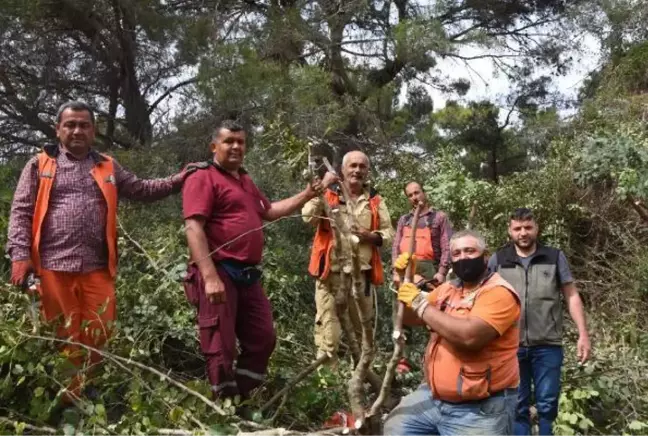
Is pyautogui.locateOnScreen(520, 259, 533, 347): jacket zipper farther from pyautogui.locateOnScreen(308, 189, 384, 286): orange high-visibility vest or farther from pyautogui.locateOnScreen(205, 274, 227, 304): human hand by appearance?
pyautogui.locateOnScreen(205, 274, 227, 304): human hand

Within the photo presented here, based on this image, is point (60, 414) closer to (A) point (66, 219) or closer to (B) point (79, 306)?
(B) point (79, 306)

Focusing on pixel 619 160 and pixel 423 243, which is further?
pixel 619 160

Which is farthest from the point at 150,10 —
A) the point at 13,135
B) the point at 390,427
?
the point at 390,427

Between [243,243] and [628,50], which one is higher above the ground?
[628,50]

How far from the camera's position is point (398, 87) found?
11.6 meters

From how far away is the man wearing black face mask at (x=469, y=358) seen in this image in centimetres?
268

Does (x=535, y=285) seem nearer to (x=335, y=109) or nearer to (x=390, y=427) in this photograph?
(x=390, y=427)

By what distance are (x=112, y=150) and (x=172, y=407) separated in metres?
5.10

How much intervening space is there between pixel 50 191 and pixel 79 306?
612 mm

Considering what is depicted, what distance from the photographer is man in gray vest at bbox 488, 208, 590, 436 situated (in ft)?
12.2

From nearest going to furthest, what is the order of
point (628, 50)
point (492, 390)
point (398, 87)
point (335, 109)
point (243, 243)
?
point (492, 390)
point (243, 243)
point (335, 109)
point (628, 50)
point (398, 87)

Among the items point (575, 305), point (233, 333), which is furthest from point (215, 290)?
point (575, 305)

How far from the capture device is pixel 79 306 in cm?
358

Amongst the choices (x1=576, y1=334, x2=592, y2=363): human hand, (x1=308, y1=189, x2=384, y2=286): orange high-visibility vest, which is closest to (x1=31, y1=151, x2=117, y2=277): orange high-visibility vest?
(x1=308, y1=189, x2=384, y2=286): orange high-visibility vest
